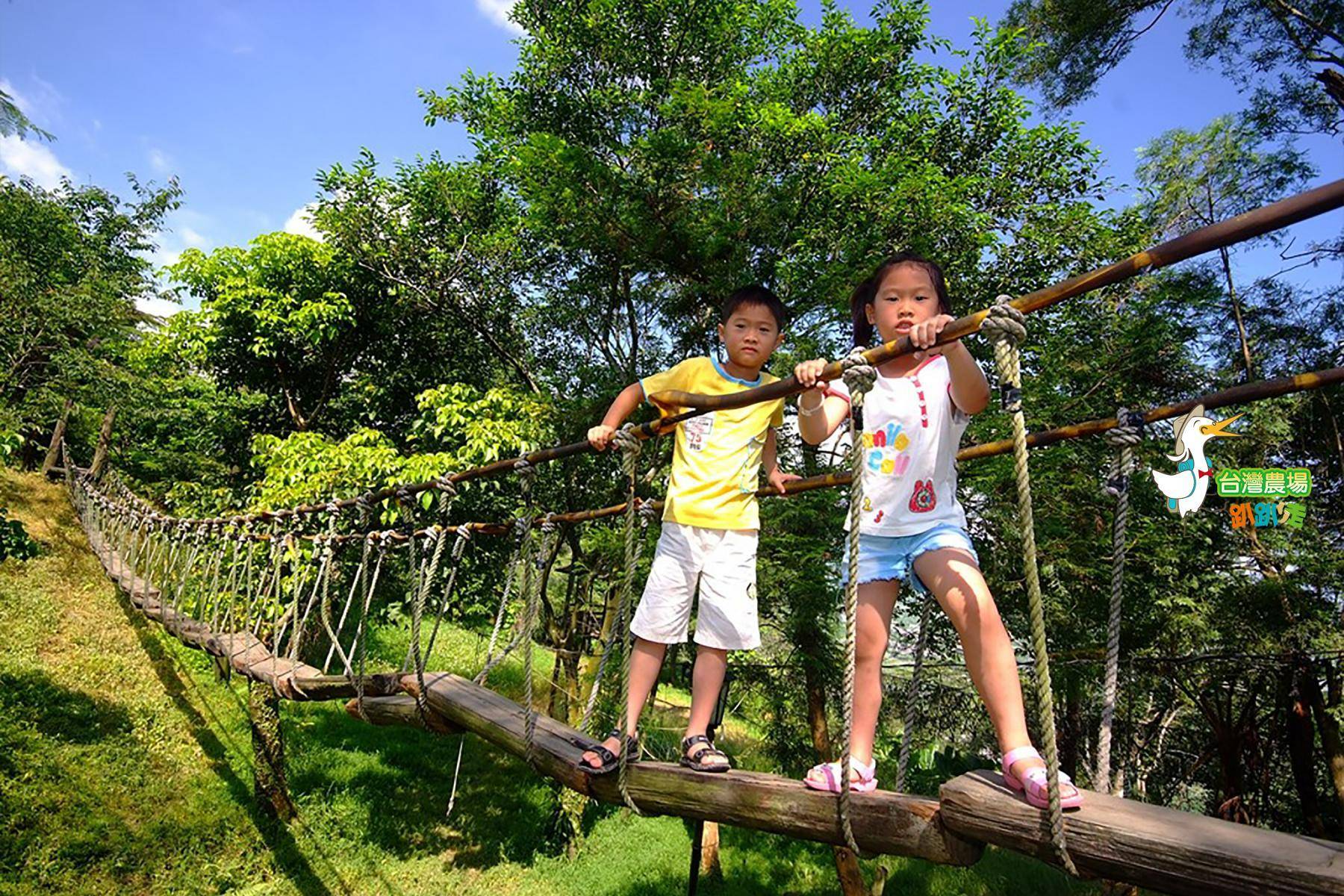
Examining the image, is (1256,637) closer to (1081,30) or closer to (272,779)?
(1081,30)

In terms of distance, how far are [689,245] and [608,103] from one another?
1.57m

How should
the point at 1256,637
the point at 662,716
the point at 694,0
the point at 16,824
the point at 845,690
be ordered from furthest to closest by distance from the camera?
the point at 662,716, the point at 694,0, the point at 1256,637, the point at 16,824, the point at 845,690

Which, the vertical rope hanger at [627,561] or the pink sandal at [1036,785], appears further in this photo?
the vertical rope hanger at [627,561]

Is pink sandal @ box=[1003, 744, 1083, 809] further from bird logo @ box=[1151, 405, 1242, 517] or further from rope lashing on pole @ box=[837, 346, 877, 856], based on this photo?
bird logo @ box=[1151, 405, 1242, 517]

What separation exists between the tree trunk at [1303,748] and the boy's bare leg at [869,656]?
6.68 metres

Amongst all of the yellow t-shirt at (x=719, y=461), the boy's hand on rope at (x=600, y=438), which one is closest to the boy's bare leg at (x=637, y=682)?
the yellow t-shirt at (x=719, y=461)

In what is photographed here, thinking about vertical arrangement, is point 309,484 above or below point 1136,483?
below

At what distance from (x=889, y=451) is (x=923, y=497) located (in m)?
0.12

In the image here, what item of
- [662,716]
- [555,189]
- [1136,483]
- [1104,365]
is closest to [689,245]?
[555,189]

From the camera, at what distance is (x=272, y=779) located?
248 inches

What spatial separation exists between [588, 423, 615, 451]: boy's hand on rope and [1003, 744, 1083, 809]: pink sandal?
1035 mm

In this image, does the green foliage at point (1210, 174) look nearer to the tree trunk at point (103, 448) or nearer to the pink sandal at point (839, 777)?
the pink sandal at point (839, 777)

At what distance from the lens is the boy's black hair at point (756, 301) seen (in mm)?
1744

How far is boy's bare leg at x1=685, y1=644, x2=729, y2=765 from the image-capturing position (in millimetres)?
1601
